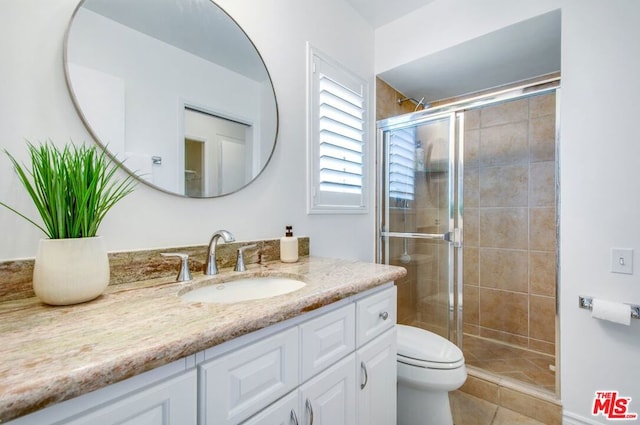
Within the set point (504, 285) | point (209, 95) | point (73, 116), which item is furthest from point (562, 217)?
point (73, 116)

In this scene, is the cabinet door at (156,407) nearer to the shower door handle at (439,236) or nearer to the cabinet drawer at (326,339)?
the cabinet drawer at (326,339)

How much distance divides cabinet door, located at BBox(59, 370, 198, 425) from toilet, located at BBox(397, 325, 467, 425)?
1092 millimetres

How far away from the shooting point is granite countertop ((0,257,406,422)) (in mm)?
420

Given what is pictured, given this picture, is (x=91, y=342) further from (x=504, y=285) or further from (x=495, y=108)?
(x=495, y=108)

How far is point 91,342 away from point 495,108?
9.54 feet

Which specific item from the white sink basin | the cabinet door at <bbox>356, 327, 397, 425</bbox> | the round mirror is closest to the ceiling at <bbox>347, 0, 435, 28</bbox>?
the round mirror

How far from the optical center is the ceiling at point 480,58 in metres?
1.70

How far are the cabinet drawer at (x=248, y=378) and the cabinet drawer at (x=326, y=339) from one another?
4 cm

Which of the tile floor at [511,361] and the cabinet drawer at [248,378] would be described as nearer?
the cabinet drawer at [248,378]

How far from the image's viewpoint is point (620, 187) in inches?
51.9

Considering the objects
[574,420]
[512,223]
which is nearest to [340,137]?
[512,223]

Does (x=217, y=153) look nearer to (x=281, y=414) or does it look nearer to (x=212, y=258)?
(x=212, y=258)

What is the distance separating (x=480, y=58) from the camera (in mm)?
1966

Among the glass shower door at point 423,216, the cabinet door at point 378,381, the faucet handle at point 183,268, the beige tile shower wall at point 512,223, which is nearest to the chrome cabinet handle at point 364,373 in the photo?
the cabinet door at point 378,381
